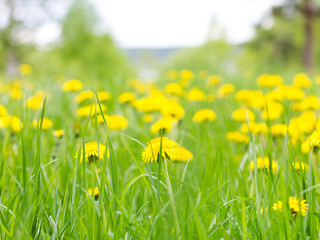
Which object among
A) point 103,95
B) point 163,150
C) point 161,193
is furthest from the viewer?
point 103,95

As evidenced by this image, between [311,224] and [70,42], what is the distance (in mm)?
25395

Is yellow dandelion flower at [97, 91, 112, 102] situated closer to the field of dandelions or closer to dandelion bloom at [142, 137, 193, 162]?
the field of dandelions

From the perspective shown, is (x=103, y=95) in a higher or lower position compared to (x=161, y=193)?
higher

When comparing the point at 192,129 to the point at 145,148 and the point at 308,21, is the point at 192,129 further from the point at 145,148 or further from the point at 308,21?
the point at 308,21

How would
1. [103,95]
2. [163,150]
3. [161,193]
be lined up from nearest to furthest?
[163,150] < [161,193] < [103,95]

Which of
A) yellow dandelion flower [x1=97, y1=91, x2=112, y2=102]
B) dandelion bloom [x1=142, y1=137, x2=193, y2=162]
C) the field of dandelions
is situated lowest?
the field of dandelions

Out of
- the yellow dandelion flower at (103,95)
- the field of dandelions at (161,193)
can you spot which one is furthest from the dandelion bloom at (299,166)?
the yellow dandelion flower at (103,95)

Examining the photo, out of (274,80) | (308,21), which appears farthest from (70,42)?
(274,80)

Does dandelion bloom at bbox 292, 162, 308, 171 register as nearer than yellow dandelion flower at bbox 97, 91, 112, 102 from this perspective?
Yes

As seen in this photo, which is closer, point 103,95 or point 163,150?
point 163,150

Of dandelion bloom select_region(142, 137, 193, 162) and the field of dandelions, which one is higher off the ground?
dandelion bloom select_region(142, 137, 193, 162)

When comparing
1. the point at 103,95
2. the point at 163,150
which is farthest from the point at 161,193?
the point at 103,95

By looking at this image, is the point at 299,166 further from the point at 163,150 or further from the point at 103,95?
the point at 103,95

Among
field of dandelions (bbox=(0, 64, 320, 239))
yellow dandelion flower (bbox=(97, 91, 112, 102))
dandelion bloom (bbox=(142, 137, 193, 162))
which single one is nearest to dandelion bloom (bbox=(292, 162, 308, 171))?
field of dandelions (bbox=(0, 64, 320, 239))
